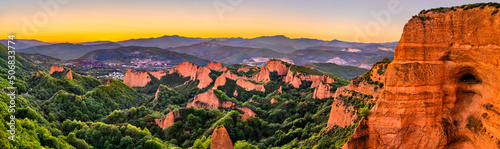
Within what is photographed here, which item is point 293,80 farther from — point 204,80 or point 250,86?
point 204,80

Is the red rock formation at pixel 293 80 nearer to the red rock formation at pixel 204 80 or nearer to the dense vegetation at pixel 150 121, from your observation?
the dense vegetation at pixel 150 121

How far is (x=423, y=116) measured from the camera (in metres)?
15.3

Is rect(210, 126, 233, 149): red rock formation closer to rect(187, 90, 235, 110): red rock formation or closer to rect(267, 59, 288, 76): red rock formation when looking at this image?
rect(187, 90, 235, 110): red rock formation

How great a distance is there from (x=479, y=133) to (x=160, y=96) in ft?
235

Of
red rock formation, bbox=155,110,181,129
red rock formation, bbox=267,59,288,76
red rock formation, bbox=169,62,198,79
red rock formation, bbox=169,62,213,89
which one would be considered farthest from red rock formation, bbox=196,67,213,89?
red rock formation, bbox=155,110,181,129

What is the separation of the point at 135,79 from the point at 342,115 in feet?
336

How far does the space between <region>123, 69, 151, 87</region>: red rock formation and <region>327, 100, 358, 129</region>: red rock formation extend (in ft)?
328

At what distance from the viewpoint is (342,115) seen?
2341cm

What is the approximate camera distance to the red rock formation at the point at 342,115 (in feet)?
72.3

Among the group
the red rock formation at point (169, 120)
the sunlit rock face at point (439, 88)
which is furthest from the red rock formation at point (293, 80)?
the sunlit rock face at point (439, 88)

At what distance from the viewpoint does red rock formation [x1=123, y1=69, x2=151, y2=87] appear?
110825 mm

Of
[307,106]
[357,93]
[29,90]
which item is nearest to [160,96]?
[29,90]

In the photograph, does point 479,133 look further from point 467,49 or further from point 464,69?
point 467,49

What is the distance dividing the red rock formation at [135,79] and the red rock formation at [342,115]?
99875 mm
